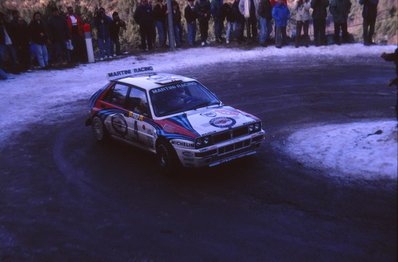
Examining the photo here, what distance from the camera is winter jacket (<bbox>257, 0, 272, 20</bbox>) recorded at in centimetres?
2086

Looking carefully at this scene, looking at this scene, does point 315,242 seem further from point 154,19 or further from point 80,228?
point 154,19

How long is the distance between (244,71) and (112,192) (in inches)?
416

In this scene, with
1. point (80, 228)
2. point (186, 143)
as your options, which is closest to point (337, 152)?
point (186, 143)

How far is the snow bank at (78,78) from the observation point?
1472 centimetres

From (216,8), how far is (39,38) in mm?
7929

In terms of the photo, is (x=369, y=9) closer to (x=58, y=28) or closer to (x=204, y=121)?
(x=58, y=28)

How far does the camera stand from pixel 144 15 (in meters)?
21.9

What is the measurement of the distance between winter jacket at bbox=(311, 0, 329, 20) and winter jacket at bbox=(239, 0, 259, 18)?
2.74m

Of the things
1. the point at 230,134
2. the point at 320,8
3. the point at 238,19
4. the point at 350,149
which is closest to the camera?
the point at 230,134

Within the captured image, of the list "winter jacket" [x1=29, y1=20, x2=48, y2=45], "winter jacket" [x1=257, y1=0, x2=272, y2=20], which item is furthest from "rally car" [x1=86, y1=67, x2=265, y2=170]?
"winter jacket" [x1=257, y1=0, x2=272, y2=20]

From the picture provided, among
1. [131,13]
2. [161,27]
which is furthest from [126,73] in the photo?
[131,13]

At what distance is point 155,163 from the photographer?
392 inches

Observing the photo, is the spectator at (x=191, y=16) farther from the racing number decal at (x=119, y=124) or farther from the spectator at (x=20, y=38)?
the racing number decal at (x=119, y=124)

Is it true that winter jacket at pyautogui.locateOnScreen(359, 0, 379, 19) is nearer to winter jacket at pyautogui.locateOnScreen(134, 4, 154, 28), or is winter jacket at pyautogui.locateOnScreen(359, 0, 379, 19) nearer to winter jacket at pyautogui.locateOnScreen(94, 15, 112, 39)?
winter jacket at pyautogui.locateOnScreen(134, 4, 154, 28)
